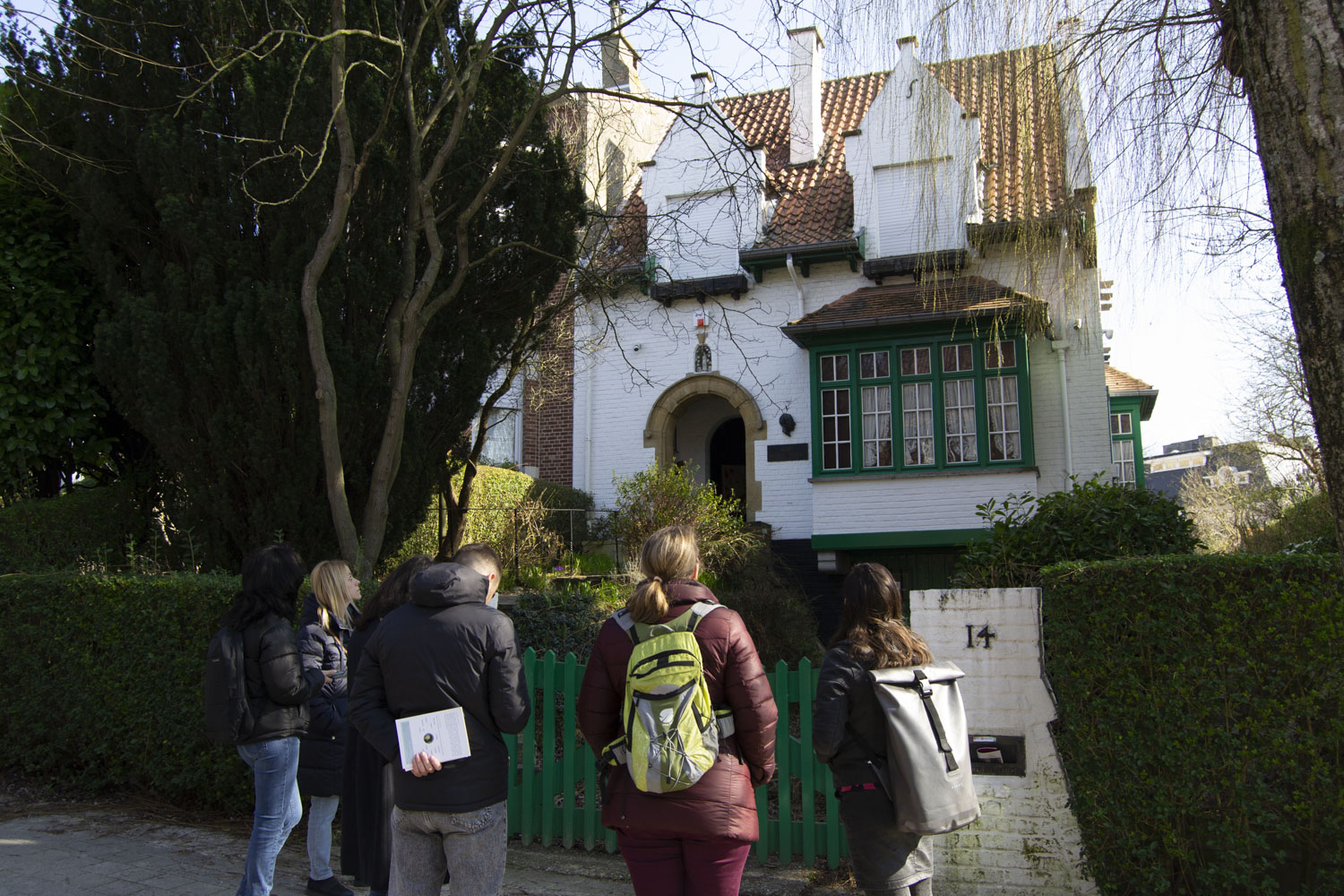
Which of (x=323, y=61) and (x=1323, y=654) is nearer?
(x=1323, y=654)

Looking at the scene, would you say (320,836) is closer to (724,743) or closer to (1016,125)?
(724,743)

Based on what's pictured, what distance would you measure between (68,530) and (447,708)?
662 cm

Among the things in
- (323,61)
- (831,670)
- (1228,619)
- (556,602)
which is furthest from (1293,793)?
(323,61)

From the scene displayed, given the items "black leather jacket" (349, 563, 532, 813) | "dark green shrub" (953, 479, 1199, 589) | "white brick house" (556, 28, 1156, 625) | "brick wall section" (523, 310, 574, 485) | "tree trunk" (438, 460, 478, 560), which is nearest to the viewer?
"black leather jacket" (349, 563, 532, 813)

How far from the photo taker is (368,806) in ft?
14.1

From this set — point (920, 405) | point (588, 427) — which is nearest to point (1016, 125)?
point (920, 405)

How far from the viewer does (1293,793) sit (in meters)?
4.17

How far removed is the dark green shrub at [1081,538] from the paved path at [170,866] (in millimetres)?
2228

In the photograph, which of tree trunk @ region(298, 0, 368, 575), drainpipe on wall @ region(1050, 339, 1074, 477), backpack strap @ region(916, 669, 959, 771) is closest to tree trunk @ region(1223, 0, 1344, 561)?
backpack strap @ region(916, 669, 959, 771)

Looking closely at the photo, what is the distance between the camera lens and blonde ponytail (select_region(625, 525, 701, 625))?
3.27 m

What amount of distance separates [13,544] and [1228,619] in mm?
8924

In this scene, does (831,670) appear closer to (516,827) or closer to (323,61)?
(516,827)

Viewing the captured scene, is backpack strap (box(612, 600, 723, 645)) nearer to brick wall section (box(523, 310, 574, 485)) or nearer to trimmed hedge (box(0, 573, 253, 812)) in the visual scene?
trimmed hedge (box(0, 573, 253, 812))

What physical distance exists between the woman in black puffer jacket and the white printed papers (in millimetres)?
1684
